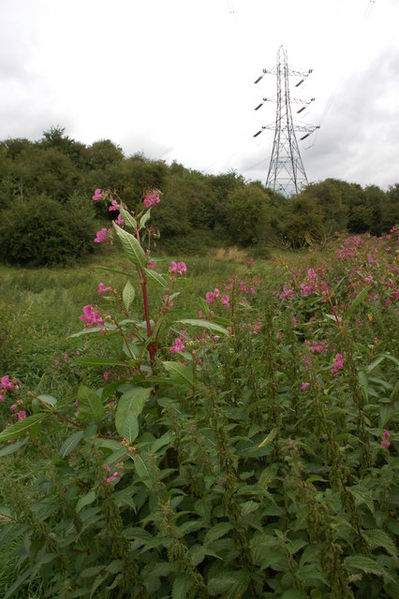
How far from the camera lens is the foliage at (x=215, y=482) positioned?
1092 mm

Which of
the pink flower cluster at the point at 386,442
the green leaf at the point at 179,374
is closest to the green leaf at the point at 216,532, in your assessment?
the green leaf at the point at 179,374

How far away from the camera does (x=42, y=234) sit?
48.8 feet

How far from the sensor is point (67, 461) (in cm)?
166

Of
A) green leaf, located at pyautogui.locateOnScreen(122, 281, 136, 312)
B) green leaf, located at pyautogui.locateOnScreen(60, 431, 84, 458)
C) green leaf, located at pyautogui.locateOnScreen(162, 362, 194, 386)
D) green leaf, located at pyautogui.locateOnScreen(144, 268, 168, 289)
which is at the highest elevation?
green leaf, located at pyautogui.locateOnScreen(144, 268, 168, 289)

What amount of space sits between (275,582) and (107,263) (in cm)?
1425

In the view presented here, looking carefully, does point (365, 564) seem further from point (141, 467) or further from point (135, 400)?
point (135, 400)

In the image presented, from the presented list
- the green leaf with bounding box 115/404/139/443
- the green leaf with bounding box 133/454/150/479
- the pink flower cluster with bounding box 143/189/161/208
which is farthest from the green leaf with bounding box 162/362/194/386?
the pink flower cluster with bounding box 143/189/161/208

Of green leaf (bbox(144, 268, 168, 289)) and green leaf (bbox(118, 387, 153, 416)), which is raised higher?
green leaf (bbox(144, 268, 168, 289))

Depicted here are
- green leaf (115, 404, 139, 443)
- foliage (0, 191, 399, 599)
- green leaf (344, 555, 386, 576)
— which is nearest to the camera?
green leaf (344, 555, 386, 576)

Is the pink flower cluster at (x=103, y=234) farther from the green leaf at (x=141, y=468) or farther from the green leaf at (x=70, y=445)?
the green leaf at (x=141, y=468)

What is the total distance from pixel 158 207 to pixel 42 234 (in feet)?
21.1

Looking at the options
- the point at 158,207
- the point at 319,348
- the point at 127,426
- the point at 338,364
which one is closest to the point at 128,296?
the point at 127,426

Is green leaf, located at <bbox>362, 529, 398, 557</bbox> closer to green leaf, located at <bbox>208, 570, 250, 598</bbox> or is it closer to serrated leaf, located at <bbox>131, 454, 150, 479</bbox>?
green leaf, located at <bbox>208, 570, 250, 598</bbox>

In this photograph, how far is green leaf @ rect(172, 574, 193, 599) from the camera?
41.7 inches
